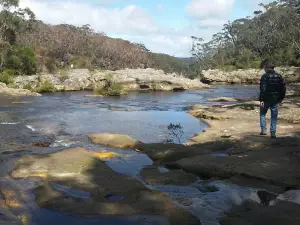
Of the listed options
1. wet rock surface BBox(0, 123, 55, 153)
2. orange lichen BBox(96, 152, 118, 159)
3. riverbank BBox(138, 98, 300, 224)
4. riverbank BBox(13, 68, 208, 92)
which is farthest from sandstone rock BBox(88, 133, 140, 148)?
riverbank BBox(13, 68, 208, 92)

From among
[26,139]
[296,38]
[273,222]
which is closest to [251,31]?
[296,38]

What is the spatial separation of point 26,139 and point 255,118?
352 inches

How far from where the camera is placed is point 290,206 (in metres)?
5.31

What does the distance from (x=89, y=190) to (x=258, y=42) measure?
7600 centimetres

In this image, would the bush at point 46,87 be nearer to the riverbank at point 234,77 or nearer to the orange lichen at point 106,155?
the orange lichen at point 106,155

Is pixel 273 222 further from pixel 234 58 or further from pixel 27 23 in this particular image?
pixel 234 58

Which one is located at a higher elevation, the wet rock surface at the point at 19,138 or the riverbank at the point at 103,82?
the riverbank at the point at 103,82

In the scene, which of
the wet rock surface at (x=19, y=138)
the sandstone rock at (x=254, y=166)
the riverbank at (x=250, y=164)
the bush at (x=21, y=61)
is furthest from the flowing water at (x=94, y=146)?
the bush at (x=21, y=61)

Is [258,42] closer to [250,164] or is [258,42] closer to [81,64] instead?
[81,64]

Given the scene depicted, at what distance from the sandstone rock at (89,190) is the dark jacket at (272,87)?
5052 millimetres

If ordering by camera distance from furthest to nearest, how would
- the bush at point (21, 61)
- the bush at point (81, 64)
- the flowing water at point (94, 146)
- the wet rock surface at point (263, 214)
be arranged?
the bush at point (81, 64) → the bush at point (21, 61) → the flowing water at point (94, 146) → the wet rock surface at point (263, 214)

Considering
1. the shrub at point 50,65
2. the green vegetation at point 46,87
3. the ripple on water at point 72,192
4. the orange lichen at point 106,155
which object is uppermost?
the shrub at point 50,65

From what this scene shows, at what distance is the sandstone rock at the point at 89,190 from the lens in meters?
5.27

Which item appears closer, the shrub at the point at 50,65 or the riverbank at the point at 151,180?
the riverbank at the point at 151,180
